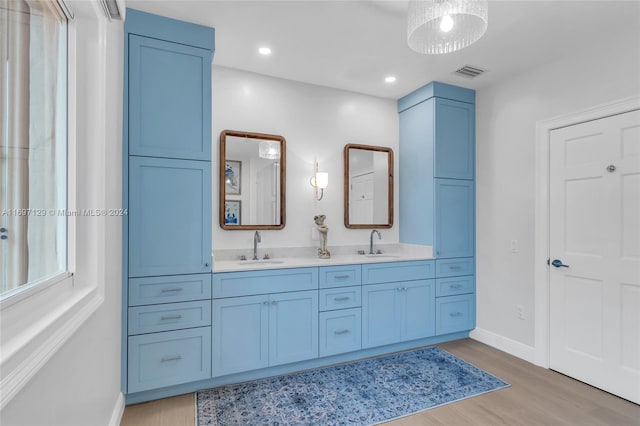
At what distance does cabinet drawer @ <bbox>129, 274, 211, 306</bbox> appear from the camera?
7.23 feet

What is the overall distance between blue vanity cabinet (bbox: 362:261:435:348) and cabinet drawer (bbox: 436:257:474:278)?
3.7 inches

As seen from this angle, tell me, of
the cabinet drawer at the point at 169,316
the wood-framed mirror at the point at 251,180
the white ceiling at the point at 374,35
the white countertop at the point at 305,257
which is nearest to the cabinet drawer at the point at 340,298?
the white countertop at the point at 305,257

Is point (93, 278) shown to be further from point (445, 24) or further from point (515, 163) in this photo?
point (515, 163)

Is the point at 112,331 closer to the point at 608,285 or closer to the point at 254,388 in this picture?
the point at 254,388

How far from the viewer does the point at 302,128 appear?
3363 millimetres

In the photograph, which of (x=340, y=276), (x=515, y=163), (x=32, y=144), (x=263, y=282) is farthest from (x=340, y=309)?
(x=32, y=144)

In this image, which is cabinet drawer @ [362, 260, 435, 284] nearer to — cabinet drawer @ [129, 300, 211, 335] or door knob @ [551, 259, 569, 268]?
door knob @ [551, 259, 569, 268]

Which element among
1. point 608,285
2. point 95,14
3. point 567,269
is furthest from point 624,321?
point 95,14

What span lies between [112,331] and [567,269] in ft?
11.1

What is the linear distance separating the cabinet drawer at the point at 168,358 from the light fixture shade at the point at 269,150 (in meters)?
1.63

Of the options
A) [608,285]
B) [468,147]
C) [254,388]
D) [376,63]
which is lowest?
[254,388]

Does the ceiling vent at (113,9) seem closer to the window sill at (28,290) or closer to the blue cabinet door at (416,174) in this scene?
the window sill at (28,290)

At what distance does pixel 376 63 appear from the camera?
295 centimetres

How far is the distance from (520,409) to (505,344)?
107 cm
